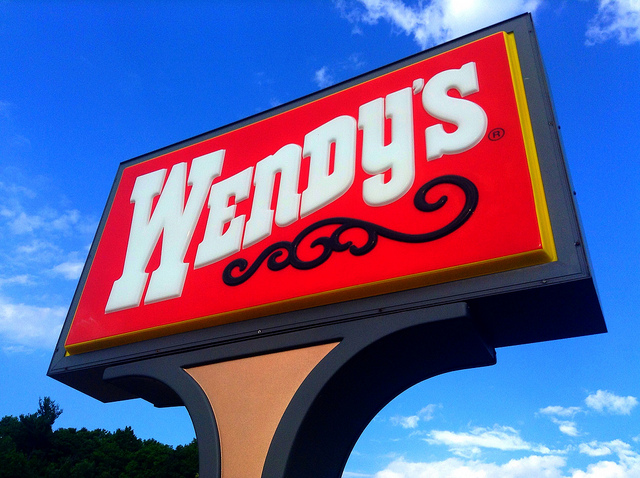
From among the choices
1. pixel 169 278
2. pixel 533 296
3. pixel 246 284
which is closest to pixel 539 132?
pixel 533 296

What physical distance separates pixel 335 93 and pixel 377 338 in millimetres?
3002

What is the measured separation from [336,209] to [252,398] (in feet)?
5.63

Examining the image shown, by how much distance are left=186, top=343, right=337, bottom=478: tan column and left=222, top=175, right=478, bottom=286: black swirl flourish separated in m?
0.78

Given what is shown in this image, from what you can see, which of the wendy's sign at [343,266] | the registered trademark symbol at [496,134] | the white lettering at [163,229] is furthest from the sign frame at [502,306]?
the white lettering at [163,229]

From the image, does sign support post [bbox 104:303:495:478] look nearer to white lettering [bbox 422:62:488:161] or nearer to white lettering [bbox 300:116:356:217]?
white lettering [bbox 300:116:356:217]

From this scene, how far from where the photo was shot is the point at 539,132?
4.02 meters

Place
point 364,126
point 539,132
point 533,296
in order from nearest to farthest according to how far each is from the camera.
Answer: point 533,296, point 539,132, point 364,126

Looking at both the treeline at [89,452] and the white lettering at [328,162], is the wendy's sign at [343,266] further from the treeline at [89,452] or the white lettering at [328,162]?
the treeline at [89,452]

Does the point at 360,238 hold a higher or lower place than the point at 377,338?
higher

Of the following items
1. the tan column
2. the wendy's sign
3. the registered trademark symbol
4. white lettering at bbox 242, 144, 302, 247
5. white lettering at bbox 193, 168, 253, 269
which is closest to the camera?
the wendy's sign

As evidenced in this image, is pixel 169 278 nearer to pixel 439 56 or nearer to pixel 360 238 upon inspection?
pixel 360 238

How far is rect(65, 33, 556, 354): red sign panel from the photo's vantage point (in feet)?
12.4

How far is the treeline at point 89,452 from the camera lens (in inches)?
1114

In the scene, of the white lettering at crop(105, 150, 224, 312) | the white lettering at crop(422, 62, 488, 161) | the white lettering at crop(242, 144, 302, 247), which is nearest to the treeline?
the white lettering at crop(105, 150, 224, 312)
